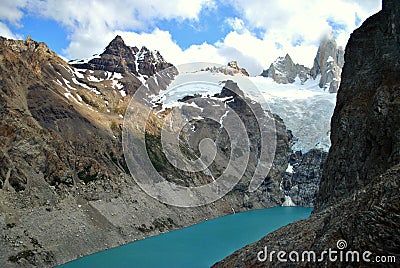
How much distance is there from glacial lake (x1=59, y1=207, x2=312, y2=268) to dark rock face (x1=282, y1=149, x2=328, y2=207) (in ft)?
161

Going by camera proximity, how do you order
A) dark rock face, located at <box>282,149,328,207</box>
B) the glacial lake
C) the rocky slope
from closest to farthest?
the glacial lake
the rocky slope
dark rock face, located at <box>282,149,328,207</box>

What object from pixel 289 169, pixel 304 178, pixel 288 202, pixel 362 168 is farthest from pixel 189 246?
pixel 289 169

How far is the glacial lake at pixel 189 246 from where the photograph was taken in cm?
5872

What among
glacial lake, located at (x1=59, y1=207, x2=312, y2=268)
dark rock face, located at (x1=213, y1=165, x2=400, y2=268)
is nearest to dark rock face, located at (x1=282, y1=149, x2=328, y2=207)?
glacial lake, located at (x1=59, y1=207, x2=312, y2=268)

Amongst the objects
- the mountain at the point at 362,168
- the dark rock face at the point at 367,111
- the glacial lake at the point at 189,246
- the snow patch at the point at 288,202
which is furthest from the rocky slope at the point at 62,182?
the dark rock face at the point at 367,111

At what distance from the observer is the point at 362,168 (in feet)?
113

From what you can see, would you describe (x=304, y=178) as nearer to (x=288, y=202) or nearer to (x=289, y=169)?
(x=289, y=169)

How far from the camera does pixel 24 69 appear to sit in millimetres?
108375

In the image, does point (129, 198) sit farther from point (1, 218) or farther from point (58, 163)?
point (1, 218)

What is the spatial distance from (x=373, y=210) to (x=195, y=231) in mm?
79147

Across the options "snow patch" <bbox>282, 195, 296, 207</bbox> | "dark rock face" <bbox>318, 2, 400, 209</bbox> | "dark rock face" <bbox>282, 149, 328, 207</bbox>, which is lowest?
"snow patch" <bbox>282, 195, 296, 207</bbox>

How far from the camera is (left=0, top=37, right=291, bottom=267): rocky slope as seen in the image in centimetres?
6272

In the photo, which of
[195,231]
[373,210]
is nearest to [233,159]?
[195,231]

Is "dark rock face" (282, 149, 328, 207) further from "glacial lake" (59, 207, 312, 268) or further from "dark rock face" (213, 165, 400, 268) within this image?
"dark rock face" (213, 165, 400, 268)
